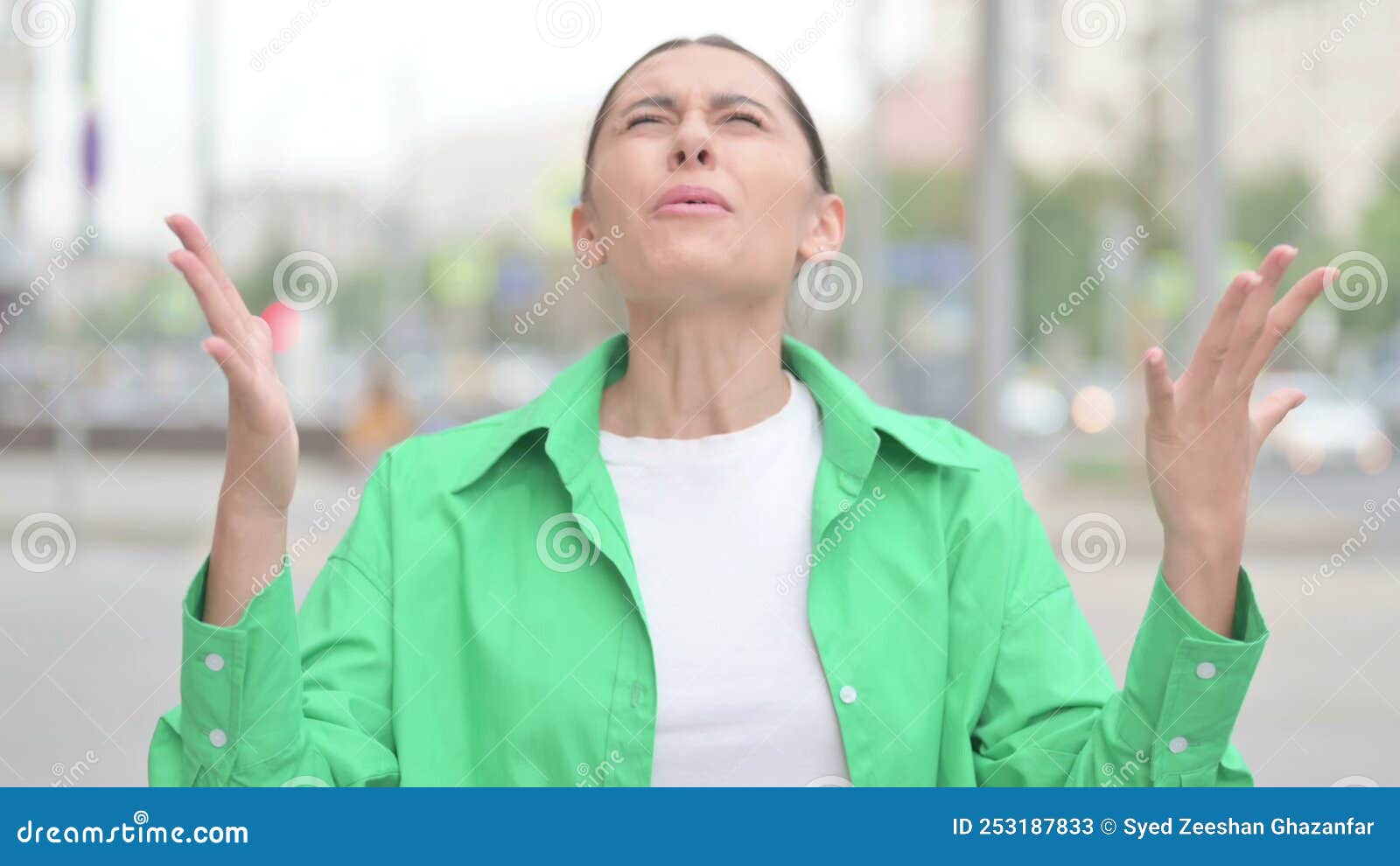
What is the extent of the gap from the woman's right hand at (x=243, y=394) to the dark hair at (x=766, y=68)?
0.79 metres

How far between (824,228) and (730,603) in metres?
0.69

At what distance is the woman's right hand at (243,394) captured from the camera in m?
1.55

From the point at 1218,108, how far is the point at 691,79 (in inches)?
362

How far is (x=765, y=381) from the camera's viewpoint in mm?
2242

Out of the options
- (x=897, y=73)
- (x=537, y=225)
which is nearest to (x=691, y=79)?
(x=897, y=73)

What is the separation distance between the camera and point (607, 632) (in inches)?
75.4
